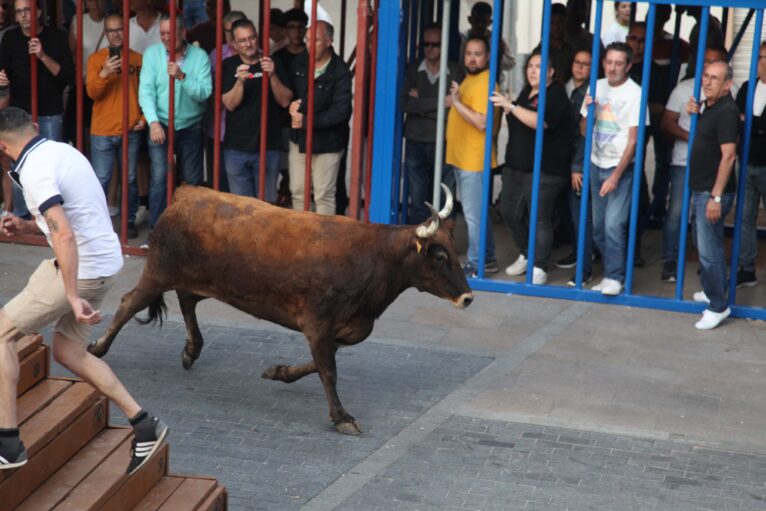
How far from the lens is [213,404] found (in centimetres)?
816

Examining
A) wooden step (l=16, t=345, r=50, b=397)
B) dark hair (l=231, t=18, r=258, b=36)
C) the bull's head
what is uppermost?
dark hair (l=231, t=18, r=258, b=36)

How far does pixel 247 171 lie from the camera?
37.3 ft

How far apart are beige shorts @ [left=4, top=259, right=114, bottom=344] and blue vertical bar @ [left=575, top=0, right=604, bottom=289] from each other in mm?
4956

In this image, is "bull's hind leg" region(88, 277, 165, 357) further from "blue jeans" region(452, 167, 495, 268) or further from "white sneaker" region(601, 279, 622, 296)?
"white sneaker" region(601, 279, 622, 296)

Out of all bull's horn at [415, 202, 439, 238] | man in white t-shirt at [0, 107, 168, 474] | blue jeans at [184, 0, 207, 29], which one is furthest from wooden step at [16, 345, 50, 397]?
blue jeans at [184, 0, 207, 29]

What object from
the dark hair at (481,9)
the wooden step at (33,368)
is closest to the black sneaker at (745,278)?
the dark hair at (481,9)

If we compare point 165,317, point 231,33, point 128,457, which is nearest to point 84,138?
point 231,33

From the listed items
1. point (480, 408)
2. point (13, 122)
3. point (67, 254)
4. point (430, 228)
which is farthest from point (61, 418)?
point (480, 408)

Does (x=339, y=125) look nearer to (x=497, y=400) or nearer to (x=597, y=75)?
(x=597, y=75)

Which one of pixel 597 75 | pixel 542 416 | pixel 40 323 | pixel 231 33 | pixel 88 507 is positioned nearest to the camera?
pixel 88 507

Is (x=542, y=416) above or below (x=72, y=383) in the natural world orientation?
below

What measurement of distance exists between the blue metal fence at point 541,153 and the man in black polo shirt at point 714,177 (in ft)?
0.54

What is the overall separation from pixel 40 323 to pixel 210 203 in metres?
2.14

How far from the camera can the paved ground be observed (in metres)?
7.08
